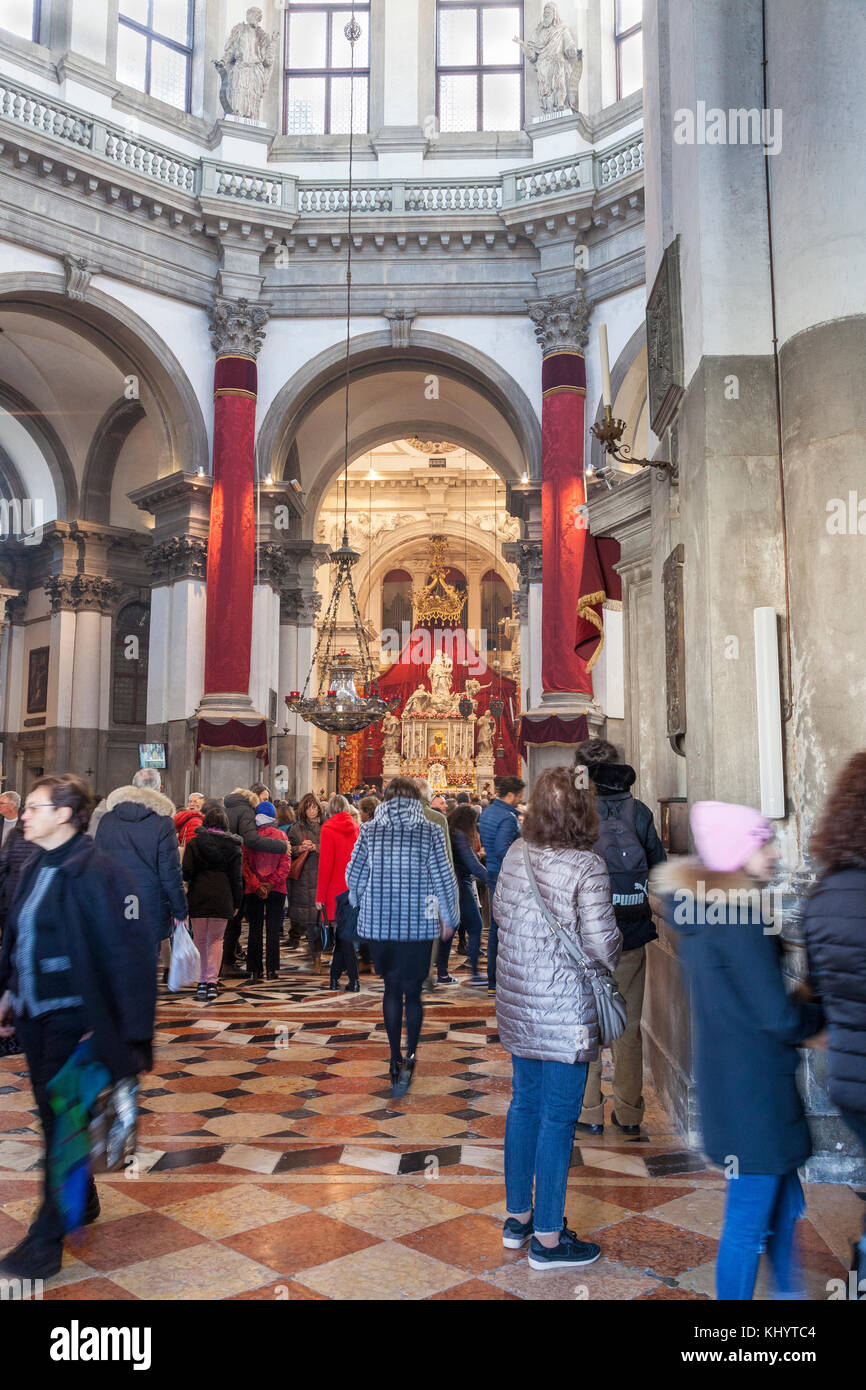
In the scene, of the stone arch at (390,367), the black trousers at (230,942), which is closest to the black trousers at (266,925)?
the black trousers at (230,942)

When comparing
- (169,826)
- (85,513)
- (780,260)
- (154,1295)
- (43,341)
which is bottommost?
(154,1295)

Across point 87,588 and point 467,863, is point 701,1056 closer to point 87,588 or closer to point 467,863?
point 467,863

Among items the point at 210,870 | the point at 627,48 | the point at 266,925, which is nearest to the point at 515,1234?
the point at 210,870

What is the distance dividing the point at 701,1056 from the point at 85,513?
16.6 metres

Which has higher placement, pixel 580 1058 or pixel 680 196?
pixel 680 196

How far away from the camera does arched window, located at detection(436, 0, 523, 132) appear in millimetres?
16031

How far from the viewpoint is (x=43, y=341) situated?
15.9m

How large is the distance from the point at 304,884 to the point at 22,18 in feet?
39.4

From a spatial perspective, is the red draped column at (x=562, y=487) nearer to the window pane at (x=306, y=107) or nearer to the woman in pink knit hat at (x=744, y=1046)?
the window pane at (x=306, y=107)

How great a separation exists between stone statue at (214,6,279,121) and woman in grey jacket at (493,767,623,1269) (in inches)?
590

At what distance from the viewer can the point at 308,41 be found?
16312mm

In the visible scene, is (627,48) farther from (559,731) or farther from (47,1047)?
(47,1047)

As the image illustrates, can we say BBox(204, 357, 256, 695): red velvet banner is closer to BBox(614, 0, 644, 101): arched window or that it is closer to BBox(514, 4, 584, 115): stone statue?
BBox(514, 4, 584, 115): stone statue
